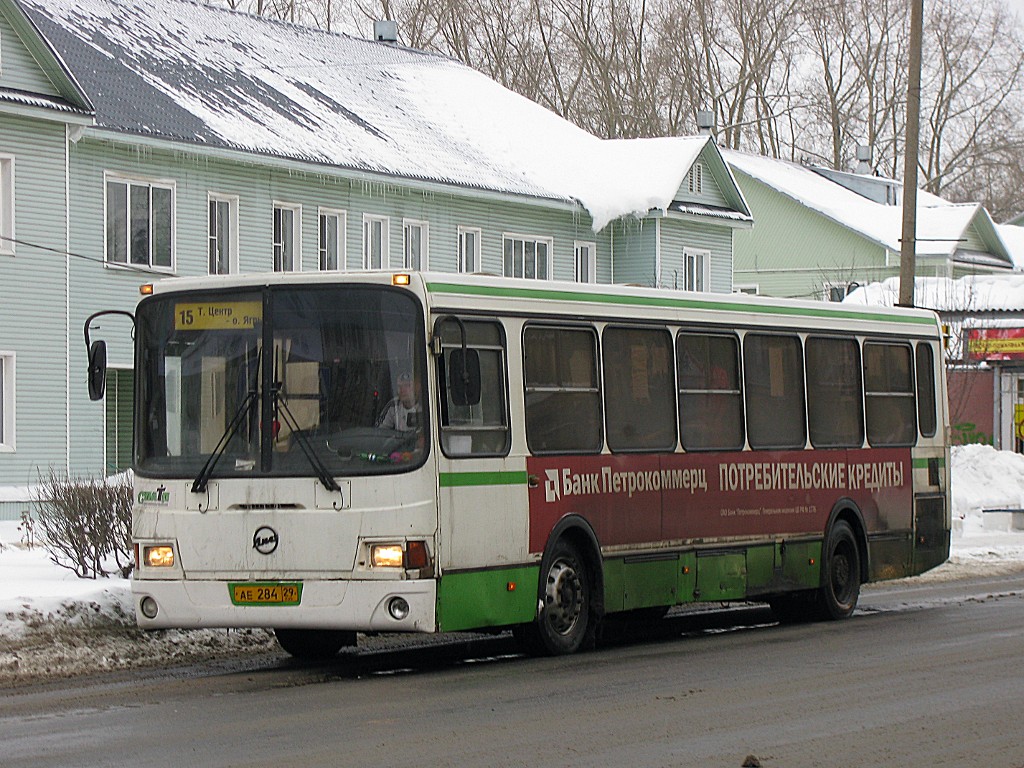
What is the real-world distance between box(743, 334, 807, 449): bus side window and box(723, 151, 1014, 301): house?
46255 millimetres

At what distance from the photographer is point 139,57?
3400 centimetres

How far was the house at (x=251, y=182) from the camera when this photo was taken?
98.6 ft

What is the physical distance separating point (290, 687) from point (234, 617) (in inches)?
31.2

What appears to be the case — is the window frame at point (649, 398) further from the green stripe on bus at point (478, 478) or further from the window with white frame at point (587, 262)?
the window with white frame at point (587, 262)

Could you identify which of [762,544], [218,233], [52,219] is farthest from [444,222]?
[762,544]

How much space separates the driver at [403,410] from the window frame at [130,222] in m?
19.8

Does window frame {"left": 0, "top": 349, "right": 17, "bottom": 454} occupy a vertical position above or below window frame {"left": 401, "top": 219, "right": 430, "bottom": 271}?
below

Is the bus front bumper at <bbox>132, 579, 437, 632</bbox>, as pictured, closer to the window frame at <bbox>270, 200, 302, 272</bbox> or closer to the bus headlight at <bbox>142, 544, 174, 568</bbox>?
the bus headlight at <bbox>142, 544, 174, 568</bbox>

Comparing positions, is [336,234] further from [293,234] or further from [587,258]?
[587,258]

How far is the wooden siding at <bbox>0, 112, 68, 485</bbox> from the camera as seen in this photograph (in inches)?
1173

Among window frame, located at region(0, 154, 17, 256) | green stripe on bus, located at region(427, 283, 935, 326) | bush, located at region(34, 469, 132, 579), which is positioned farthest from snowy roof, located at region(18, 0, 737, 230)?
green stripe on bus, located at region(427, 283, 935, 326)

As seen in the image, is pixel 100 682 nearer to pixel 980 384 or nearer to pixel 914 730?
pixel 914 730

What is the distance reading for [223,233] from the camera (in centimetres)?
3403

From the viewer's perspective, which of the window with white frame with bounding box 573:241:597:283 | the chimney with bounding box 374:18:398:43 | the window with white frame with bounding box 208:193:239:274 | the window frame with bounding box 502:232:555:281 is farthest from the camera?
the chimney with bounding box 374:18:398:43
